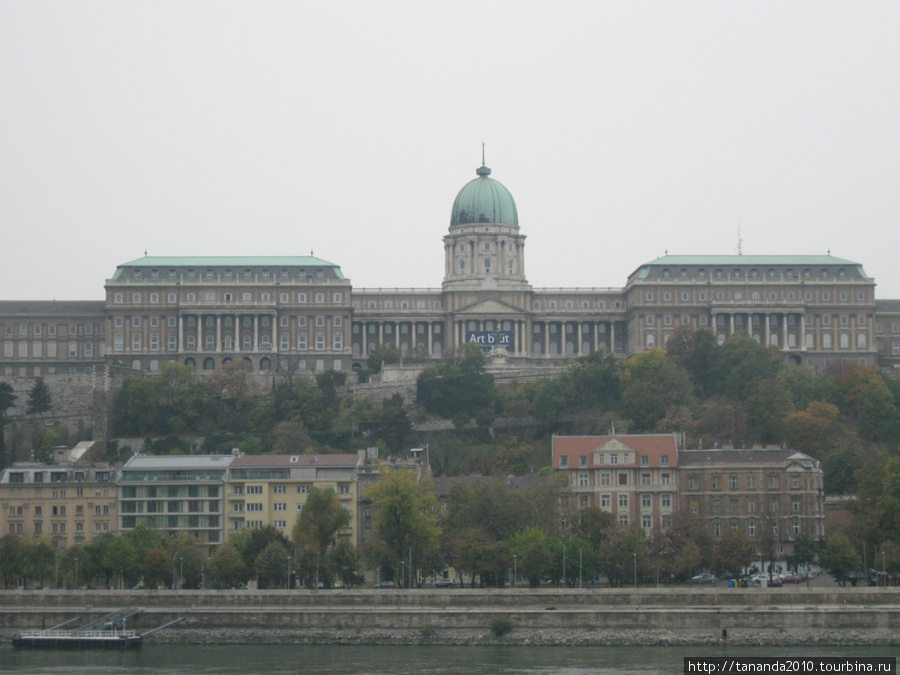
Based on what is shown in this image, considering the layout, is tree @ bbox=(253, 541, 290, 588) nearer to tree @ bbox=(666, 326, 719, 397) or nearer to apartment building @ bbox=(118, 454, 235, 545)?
apartment building @ bbox=(118, 454, 235, 545)

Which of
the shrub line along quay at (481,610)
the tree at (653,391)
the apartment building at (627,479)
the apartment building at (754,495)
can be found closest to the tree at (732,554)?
the apartment building at (754,495)

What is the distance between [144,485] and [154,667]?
28.8 metres

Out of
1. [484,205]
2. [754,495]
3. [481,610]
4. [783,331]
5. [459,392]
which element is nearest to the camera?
[481,610]

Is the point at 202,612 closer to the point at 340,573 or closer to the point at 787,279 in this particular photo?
the point at 340,573

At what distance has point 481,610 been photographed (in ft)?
272

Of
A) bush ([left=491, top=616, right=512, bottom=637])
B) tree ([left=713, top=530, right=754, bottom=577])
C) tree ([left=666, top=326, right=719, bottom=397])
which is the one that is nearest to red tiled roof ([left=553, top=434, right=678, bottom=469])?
tree ([left=713, top=530, right=754, bottom=577])

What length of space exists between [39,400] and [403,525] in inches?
2159

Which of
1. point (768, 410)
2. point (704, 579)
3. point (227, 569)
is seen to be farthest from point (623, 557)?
point (768, 410)

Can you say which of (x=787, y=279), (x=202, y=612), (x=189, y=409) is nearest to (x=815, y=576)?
(x=202, y=612)

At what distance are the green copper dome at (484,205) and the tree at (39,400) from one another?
147ft

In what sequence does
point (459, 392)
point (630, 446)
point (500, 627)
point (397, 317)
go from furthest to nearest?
point (397, 317) < point (459, 392) < point (630, 446) < point (500, 627)

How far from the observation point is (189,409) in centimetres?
13588

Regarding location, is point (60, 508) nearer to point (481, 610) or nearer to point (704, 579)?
point (481, 610)

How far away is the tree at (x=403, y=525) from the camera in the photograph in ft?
307
